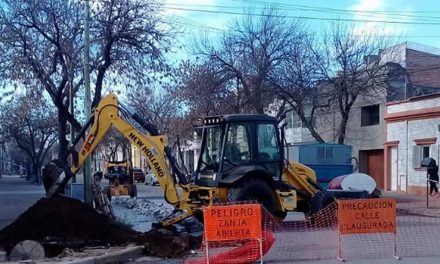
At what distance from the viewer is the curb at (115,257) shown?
37.9 ft

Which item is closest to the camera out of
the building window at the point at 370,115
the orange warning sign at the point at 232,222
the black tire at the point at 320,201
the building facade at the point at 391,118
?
the orange warning sign at the point at 232,222

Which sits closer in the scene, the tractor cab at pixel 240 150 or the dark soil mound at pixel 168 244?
the dark soil mound at pixel 168 244

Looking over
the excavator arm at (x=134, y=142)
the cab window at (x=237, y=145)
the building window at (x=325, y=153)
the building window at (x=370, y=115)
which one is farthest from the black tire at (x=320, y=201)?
the building window at (x=370, y=115)

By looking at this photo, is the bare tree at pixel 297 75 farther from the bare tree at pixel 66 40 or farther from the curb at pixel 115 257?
the curb at pixel 115 257

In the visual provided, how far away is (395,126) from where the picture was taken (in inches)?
1441

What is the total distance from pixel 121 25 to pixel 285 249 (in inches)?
542

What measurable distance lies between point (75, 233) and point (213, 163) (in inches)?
155

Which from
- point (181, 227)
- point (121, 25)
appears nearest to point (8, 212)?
point (121, 25)

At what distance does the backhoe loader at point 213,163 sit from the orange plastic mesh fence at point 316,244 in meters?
0.65

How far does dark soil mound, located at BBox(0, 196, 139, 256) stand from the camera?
14094 mm

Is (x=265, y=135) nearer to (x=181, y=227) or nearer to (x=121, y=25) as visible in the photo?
(x=181, y=227)

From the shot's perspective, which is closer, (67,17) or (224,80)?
(67,17)

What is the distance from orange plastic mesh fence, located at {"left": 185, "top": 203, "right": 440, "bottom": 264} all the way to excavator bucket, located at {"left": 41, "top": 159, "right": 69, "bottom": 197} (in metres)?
4.44

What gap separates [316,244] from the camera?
14008 mm
